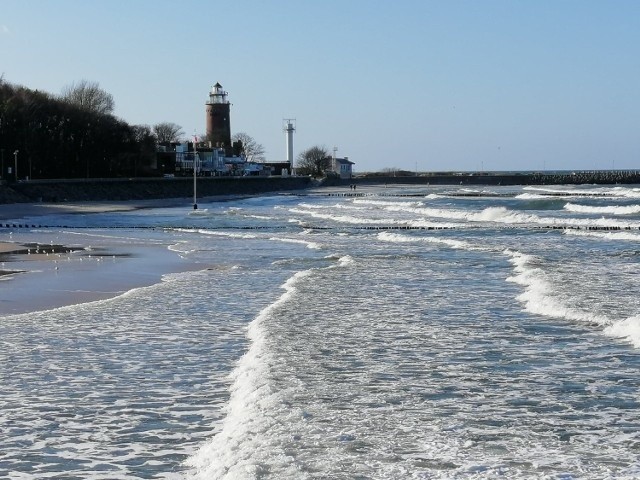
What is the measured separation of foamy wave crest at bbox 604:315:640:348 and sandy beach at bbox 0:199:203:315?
8159 mm

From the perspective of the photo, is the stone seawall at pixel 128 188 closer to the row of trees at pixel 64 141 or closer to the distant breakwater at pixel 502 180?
the row of trees at pixel 64 141

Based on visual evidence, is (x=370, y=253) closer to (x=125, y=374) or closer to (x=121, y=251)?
(x=121, y=251)

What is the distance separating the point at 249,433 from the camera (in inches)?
290

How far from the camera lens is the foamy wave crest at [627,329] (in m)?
11.3

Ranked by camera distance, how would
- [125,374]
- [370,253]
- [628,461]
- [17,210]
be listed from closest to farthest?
[628,461], [125,374], [370,253], [17,210]

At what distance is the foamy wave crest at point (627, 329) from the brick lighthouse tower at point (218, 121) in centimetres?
11944

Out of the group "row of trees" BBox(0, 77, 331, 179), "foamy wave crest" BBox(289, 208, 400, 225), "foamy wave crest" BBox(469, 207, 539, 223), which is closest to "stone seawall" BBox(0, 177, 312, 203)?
"row of trees" BBox(0, 77, 331, 179)

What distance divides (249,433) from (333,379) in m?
2.03

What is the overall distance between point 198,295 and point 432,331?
217 inches

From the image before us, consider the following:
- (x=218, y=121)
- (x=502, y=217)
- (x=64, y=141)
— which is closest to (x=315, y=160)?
(x=218, y=121)

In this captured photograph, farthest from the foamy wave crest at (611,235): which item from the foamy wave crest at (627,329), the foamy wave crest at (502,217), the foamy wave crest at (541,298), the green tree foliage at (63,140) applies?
the green tree foliage at (63,140)

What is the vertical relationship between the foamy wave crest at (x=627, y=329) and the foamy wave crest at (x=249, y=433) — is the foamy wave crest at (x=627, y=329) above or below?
above

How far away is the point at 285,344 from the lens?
11117mm

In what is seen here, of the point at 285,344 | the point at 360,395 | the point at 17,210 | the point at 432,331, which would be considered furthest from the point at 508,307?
the point at 17,210
